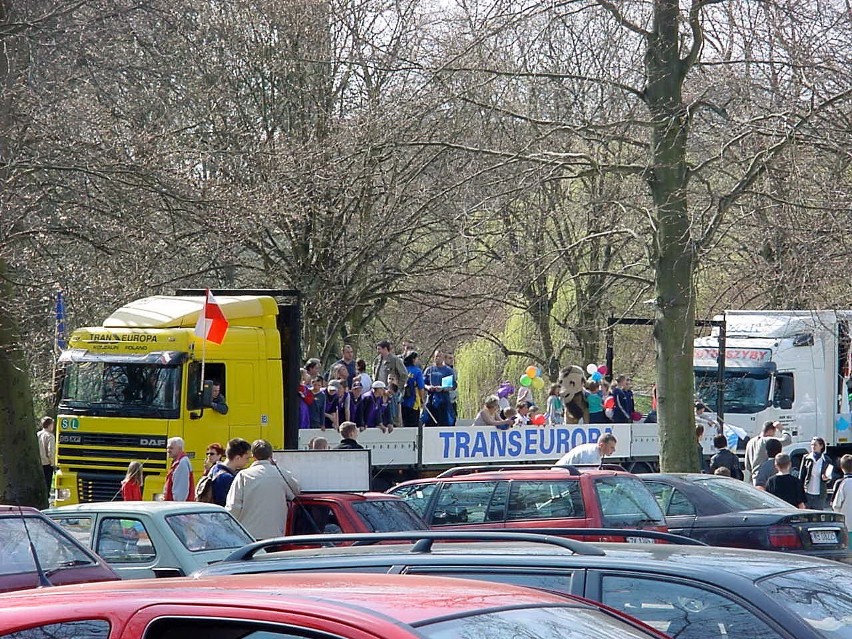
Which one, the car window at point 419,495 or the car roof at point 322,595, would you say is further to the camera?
the car window at point 419,495

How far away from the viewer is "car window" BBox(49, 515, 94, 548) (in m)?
11.1

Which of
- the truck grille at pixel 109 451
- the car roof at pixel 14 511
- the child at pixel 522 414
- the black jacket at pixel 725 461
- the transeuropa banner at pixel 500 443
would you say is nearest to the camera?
the car roof at pixel 14 511

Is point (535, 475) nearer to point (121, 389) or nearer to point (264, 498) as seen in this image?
point (264, 498)

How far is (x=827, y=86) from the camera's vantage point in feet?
52.5

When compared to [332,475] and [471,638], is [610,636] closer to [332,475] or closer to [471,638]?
[471,638]

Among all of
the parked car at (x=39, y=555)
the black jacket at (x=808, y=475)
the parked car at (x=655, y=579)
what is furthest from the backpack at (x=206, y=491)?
the black jacket at (x=808, y=475)

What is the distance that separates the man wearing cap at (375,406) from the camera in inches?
805

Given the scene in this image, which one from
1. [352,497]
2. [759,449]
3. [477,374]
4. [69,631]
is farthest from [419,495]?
[477,374]

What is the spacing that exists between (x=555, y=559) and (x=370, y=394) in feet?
51.0

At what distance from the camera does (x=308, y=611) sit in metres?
2.92

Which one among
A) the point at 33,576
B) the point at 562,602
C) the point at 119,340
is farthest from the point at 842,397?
the point at 562,602

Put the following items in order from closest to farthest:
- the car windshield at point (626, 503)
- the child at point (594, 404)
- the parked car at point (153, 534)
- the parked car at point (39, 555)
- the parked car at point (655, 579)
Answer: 1. the parked car at point (655, 579)
2. the parked car at point (39, 555)
3. the parked car at point (153, 534)
4. the car windshield at point (626, 503)
5. the child at point (594, 404)

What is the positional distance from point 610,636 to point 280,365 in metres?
16.1

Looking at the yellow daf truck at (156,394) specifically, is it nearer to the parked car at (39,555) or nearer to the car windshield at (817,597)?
the parked car at (39,555)
